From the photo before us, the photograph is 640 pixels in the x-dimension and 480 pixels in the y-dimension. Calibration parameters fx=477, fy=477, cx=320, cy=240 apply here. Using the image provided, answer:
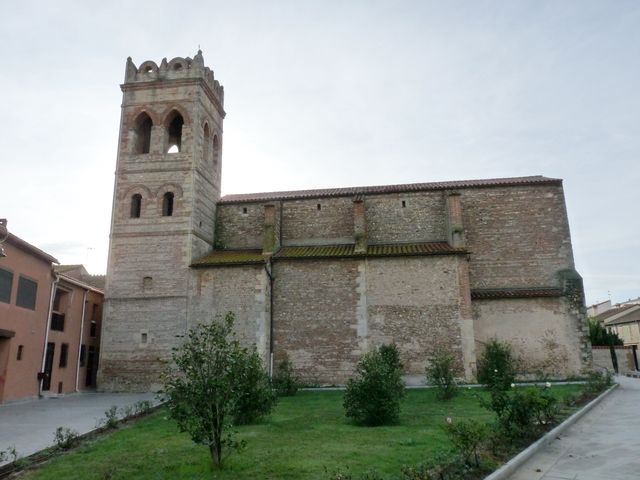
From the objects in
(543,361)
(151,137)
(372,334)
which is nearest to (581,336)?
(543,361)

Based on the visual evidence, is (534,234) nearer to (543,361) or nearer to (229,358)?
(543,361)

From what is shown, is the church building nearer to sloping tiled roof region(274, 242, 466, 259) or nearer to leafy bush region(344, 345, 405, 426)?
sloping tiled roof region(274, 242, 466, 259)

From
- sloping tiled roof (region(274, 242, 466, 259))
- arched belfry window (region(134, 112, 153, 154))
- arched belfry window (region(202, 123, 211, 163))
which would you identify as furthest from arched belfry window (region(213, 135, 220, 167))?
sloping tiled roof (region(274, 242, 466, 259))

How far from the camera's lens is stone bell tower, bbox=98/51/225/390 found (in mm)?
20781

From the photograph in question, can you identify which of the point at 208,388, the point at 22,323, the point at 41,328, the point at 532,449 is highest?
the point at 22,323

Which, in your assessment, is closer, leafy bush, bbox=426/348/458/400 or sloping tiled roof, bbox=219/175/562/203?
leafy bush, bbox=426/348/458/400

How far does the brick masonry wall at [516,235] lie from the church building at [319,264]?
6 centimetres

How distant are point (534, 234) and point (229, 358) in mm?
19058

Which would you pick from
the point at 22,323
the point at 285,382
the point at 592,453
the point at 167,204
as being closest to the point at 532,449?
the point at 592,453

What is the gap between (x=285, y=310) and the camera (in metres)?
21.1

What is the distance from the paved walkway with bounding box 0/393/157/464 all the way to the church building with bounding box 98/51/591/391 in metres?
2.08

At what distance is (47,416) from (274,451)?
30.9 ft

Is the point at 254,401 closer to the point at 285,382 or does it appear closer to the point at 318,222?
the point at 285,382

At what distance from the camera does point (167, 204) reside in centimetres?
2327
